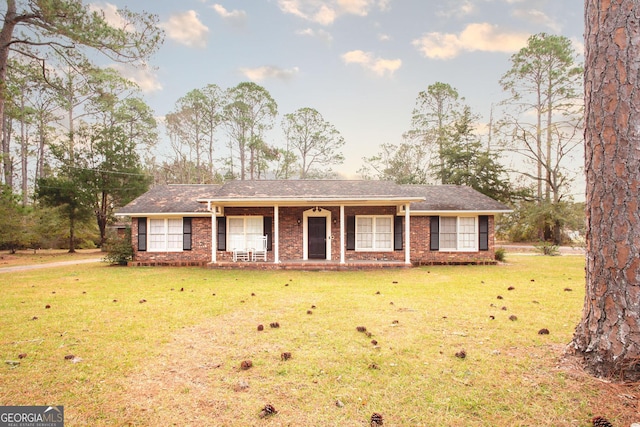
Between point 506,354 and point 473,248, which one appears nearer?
point 506,354

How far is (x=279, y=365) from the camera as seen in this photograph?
11.0 ft

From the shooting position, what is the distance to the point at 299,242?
47.4ft

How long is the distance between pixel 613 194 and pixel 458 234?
1192 cm

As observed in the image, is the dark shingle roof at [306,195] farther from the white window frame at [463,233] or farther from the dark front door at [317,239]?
the dark front door at [317,239]

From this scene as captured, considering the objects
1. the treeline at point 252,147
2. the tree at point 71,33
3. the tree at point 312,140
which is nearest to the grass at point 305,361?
the tree at point 71,33

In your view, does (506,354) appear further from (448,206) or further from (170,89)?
(170,89)

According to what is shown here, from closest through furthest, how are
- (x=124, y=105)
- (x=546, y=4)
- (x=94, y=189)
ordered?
1. (x=546, y=4)
2. (x=94, y=189)
3. (x=124, y=105)

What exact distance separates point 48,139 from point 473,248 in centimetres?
3124

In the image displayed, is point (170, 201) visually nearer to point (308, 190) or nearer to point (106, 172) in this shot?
point (308, 190)

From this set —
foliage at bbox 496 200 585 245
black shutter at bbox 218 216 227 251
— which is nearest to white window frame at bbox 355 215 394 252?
black shutter at bbox 218 216 227 251

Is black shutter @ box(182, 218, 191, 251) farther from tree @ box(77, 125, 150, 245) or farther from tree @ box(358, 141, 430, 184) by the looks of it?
tree @ box(358, 141, 430, 184)

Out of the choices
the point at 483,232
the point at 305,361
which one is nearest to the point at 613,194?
the point at 305,361

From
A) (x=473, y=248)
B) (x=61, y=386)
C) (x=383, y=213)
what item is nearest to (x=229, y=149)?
(x=383, y=213)

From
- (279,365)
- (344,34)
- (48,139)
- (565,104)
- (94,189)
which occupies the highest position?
(344,34)
